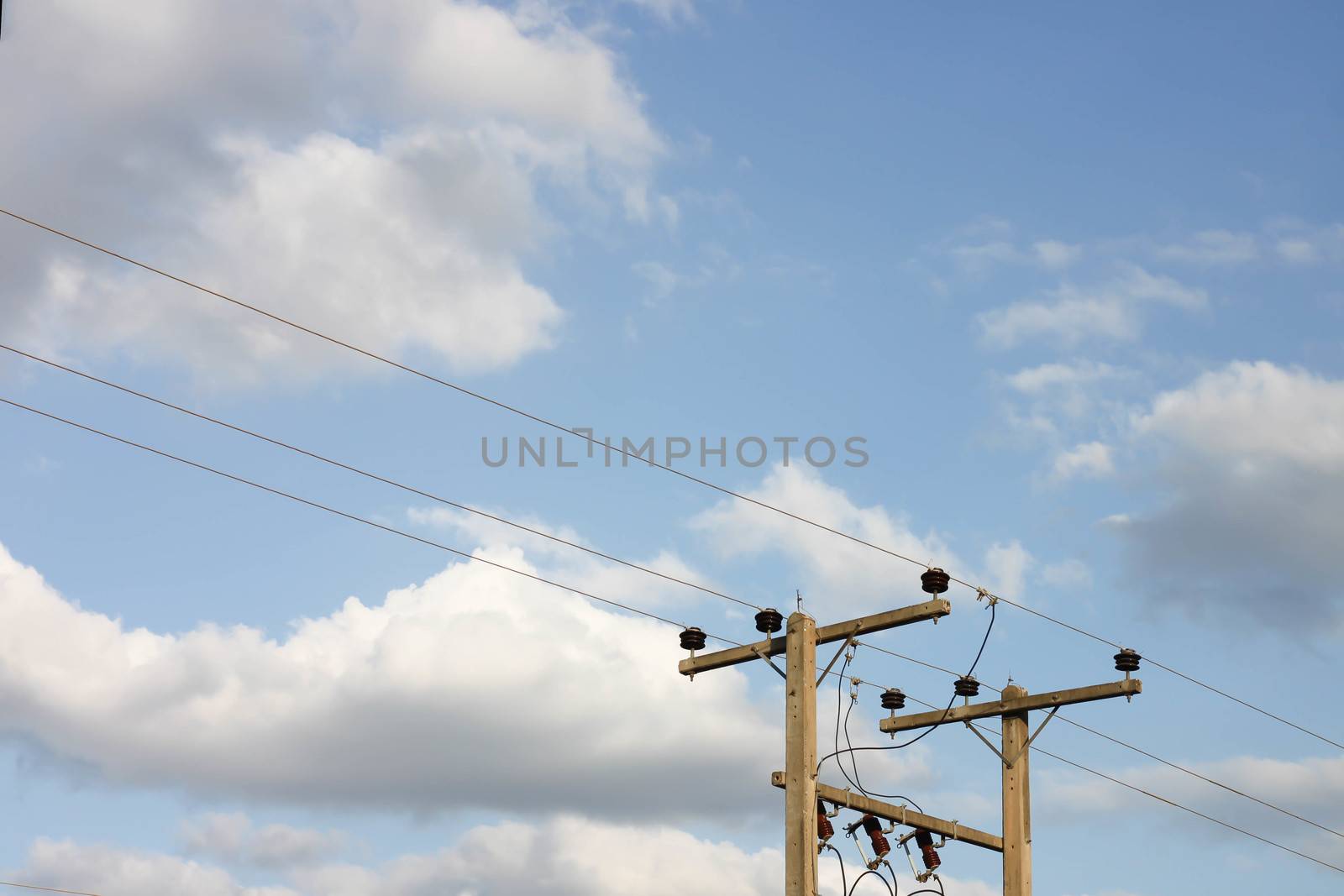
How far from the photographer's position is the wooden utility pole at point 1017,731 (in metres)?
22.3

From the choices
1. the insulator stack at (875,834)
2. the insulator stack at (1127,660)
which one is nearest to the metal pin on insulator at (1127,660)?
the insulator stack at (1127,660)

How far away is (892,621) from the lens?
60.1 feet

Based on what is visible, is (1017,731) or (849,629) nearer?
(849,629)

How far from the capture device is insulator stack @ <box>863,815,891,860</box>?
828 inches

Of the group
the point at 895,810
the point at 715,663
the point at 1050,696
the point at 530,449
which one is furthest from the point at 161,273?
the point at 1050,696

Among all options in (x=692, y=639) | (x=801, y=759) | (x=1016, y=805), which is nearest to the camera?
(x=801, y=759)

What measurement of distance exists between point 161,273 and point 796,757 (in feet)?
27.8

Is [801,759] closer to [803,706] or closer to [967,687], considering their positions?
[803,706]

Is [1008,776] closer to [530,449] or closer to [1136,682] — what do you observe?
[1136,682]

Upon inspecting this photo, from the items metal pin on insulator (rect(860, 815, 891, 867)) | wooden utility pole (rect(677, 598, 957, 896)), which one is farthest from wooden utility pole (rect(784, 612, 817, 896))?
metal pin on insulator (rect(860, 815, 891, 867))

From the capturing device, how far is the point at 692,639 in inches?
779

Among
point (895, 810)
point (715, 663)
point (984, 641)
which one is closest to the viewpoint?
point (715, 663)

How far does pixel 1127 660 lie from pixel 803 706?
255 inches

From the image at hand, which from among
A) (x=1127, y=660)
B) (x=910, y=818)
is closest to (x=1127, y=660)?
(x=1127, y=660)
